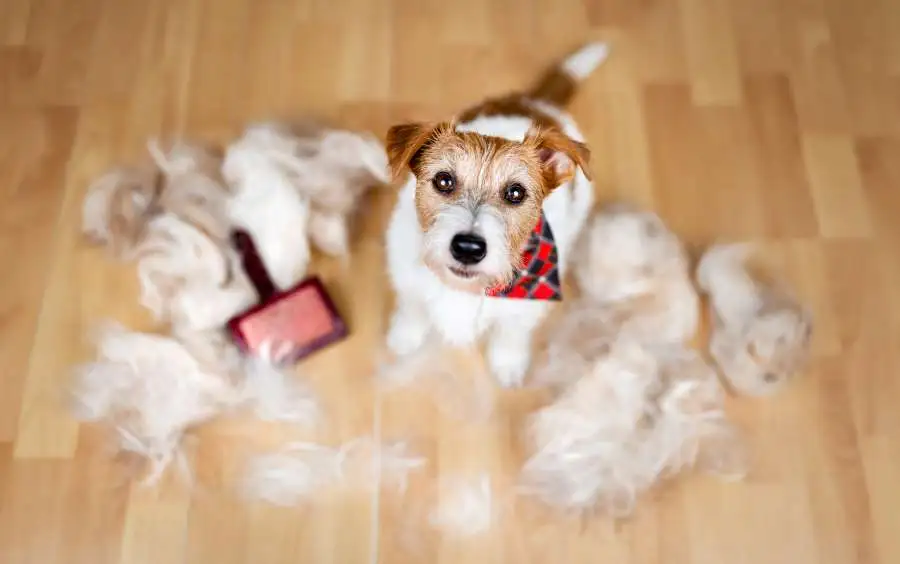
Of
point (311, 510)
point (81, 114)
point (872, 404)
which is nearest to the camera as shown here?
point (311, 510)

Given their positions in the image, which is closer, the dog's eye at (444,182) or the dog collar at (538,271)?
the dog's eye at (444,182)

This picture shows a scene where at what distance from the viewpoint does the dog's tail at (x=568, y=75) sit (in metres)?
2.05

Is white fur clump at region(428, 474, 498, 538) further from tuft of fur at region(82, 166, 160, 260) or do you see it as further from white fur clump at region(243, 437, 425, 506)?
tuft of fur at region(82, 166, 160, 260)

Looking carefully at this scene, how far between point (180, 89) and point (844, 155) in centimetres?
192

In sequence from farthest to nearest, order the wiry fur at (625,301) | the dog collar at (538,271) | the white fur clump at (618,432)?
the wiry fur at (625,301) → the white fur clump at (618,432) → the dog collar at (538,271)

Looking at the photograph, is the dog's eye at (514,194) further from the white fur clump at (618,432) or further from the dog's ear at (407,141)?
the white fur clump at (618,432)

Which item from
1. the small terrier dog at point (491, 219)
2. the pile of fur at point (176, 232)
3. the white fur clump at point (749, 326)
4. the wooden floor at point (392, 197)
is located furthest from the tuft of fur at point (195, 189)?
the white fur clump at point (749, 326)

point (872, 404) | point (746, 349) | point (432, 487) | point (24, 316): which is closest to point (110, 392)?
point (24, 316)

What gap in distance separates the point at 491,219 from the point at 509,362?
22.1 inches

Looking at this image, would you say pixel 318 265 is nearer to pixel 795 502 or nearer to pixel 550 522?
pixel 550 522

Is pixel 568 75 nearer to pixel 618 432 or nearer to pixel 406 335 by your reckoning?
pixel 406 335

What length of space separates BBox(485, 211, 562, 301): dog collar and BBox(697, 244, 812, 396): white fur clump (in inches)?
19.5

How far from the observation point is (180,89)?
2205 millimetres

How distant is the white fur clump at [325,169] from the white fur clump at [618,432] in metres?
0.71
